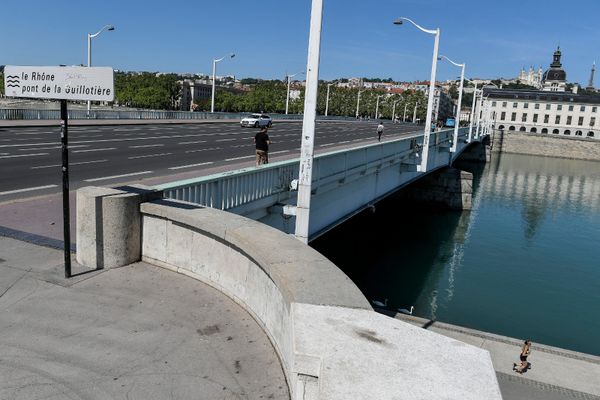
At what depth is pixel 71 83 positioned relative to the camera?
223 inches

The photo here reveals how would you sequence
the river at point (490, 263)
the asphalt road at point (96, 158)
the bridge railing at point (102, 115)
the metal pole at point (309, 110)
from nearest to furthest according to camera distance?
the metal pole at point (309, 110) < the asphalt road at point (96, 158) < the river at point (490, 263) < the bridge railing at point (102, 115)

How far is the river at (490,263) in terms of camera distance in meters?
18.8

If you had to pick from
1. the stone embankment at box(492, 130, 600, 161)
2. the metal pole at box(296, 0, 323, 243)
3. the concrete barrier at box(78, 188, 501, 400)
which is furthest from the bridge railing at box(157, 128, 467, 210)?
the stone embankment at box(492, 130, 600, 161)

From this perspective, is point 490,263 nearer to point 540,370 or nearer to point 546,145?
point 540,370

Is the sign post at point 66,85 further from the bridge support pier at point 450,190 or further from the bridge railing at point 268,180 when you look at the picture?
the bridge support pier at point 450,190

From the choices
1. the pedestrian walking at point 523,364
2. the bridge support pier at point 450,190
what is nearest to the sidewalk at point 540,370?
the pedestrian walking at point 523,364

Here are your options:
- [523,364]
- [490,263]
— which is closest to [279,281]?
[523,364]

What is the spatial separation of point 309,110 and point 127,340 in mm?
5370

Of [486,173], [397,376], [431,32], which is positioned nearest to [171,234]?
[397,376]

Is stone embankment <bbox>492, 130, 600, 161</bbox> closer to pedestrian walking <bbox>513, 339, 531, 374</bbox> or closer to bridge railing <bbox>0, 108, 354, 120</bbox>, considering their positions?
bridge railing <bbox>0, 108, 354, 120</bbox>

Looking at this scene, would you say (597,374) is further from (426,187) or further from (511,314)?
(426,187)

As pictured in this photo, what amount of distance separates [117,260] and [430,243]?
27.6 meters

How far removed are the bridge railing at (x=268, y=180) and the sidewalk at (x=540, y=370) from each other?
388 centimetres

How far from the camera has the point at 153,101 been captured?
13725cm
